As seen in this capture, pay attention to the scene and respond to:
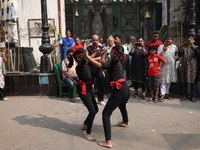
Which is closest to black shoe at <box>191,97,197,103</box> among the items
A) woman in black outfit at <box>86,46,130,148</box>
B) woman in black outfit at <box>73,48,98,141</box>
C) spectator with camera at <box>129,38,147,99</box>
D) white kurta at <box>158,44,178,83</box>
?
white kurta at <box>158,44,178,83</box>

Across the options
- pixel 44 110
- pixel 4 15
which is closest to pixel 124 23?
pixel 4 15

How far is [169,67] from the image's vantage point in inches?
289

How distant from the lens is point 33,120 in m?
5.53

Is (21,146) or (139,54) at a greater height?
(139,54)

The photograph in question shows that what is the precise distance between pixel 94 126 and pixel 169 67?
3380 millimetres

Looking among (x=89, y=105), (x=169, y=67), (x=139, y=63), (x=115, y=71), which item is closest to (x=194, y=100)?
(x=169, y=67)

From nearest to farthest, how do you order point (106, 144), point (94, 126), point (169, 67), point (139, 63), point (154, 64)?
1. point (106, 144)
2. point (94, 126)
3. point (154, 64)
4. point (169, 67)
5. point (139, 63)

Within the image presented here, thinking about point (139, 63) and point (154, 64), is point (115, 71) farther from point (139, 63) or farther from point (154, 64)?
point (139, 63)

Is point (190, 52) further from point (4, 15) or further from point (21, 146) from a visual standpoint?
point (4, 15)

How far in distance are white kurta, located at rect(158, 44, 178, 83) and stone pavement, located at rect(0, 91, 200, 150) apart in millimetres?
674

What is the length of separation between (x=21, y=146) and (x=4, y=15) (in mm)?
7582

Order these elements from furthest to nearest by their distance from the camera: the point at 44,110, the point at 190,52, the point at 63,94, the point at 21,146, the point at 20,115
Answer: the point at 63,94 < the point at 190,52 < the point at 44,110 < the point at 20,115 < the point at 21,146

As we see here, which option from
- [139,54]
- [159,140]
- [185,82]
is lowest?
[159,140]

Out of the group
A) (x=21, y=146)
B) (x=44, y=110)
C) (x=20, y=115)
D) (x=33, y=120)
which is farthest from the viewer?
(x=44, y=110)
